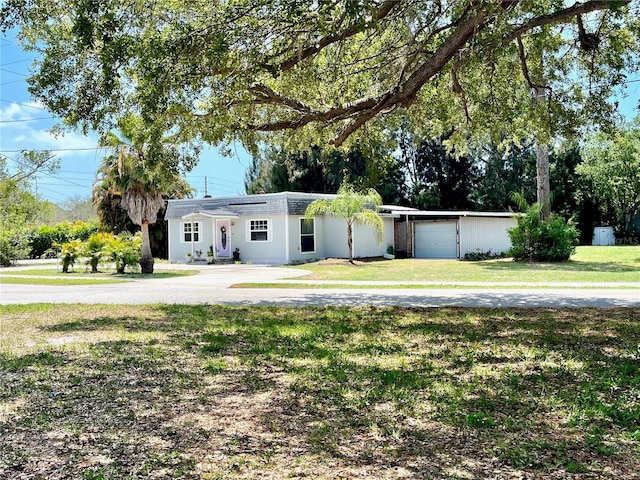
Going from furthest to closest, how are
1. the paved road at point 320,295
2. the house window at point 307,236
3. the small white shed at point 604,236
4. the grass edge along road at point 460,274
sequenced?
1. the small white shed at point 604,236
2. the house window at point 307,236
3. the grass edge along road at point 460,274
4. the paved road at point 320,295

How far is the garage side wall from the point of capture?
30.2m

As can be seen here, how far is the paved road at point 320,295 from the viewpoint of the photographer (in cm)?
1279

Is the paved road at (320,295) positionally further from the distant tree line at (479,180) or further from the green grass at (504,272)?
the distant tree line at (479,180)

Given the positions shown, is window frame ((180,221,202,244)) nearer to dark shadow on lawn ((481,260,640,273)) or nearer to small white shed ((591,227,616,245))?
dark shadow on lawn ((481,260,640,273))

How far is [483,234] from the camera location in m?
30.6

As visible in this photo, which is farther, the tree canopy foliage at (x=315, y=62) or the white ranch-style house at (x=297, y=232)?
the white ranch-style house at (x=297, y=232)

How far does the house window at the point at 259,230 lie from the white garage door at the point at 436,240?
9068 millimetres

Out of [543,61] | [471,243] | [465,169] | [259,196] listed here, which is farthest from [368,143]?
[465,169]

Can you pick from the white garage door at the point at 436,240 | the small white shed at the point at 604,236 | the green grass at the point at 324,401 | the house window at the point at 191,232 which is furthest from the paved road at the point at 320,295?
the small white shed at the point at 604,236

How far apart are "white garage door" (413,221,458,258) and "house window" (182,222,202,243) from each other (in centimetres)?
1250

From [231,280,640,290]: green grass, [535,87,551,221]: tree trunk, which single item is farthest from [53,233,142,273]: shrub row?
[535,87,551,221]: tree trunk

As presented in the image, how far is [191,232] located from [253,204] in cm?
448


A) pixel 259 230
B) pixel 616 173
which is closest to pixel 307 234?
pixel 259 230

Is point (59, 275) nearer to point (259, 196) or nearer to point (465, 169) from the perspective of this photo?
point (259, 196)
